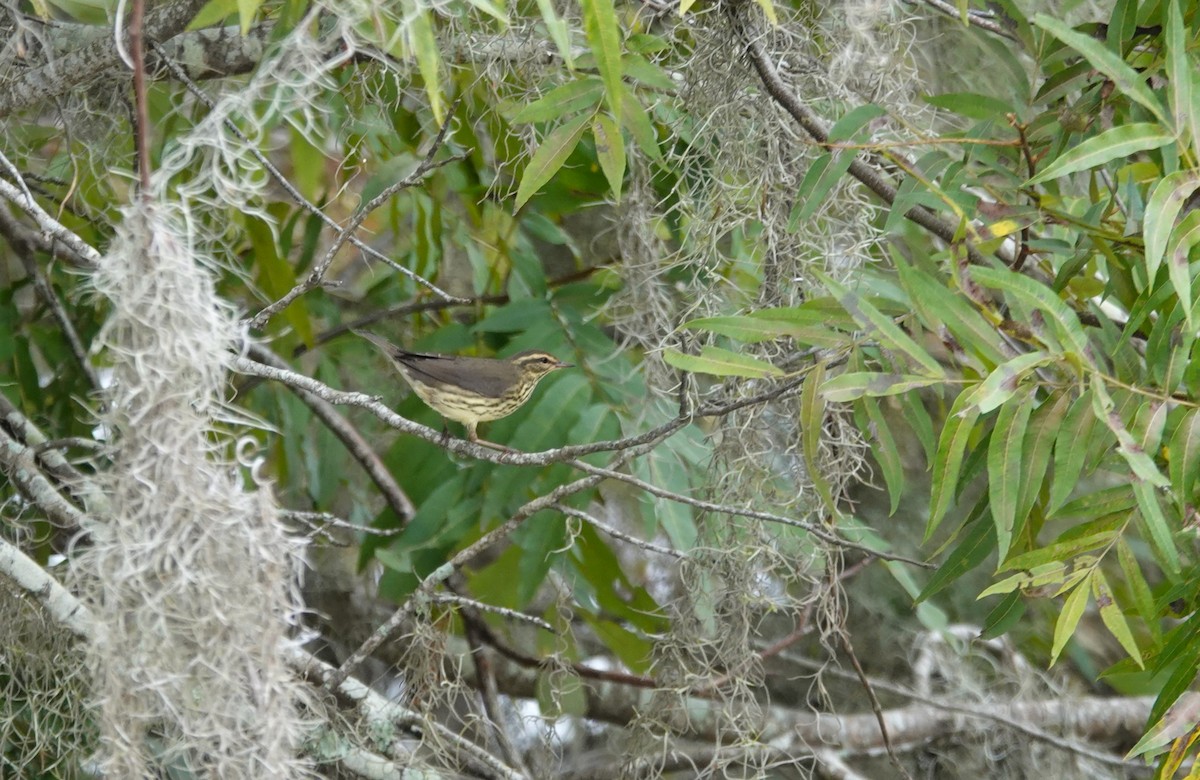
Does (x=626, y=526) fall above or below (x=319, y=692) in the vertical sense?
below

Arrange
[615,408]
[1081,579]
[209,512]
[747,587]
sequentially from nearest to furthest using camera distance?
[209,512] < [1081,579] < [747,587] < [615,408]

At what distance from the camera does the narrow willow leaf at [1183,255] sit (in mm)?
1987

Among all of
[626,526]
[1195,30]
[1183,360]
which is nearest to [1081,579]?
[1183,360]

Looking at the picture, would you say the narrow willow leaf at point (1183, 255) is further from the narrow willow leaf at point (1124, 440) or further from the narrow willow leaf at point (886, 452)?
the narrow willow leaf at point (886, 452)

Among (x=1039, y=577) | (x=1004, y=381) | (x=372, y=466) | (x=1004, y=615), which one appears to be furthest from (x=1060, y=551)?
(x=372, y=466)

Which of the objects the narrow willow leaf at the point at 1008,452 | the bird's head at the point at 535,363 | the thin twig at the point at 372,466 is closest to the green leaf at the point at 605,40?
the narrow willow leaf at the point at 1008,452

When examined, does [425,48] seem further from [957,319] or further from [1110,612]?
[1110,612]

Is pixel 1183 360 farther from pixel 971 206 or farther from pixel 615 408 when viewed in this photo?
pixel 615 408

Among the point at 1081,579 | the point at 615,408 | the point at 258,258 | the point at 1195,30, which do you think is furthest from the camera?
the point at 258,258

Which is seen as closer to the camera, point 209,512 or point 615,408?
point 209,512

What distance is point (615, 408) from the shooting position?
3.27 meters

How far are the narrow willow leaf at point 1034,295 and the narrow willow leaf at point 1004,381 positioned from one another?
0.05 m

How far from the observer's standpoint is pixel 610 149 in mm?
2445

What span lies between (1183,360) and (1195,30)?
2.48 feet
